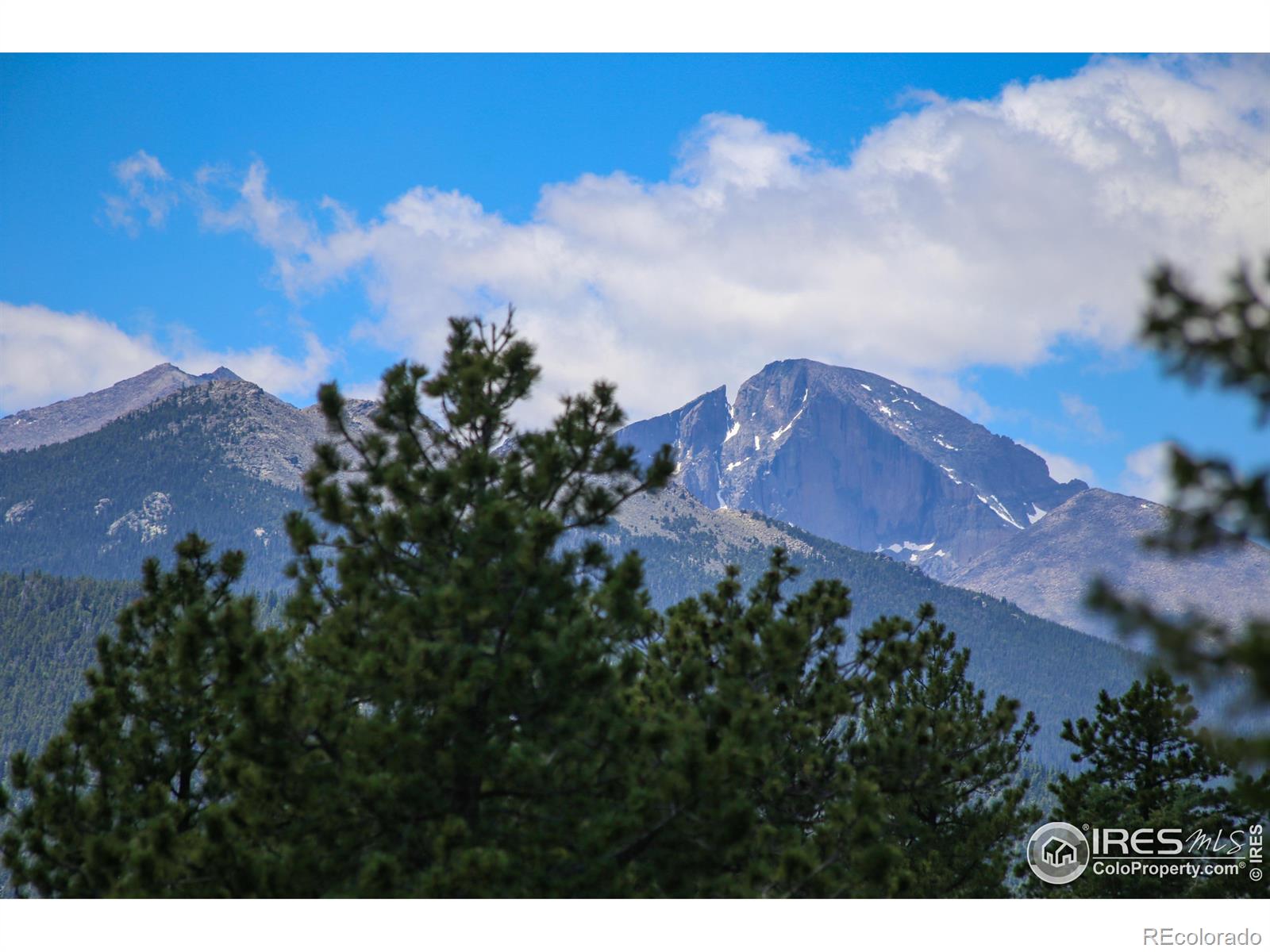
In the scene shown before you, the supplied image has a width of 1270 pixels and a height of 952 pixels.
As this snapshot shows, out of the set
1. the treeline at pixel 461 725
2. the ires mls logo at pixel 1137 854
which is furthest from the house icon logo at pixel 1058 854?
the treeline at pixel 461 725

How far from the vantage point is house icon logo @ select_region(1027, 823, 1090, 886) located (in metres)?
16.2

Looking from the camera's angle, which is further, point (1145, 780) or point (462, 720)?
point (1145, 780)

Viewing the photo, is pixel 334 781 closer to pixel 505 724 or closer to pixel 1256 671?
pixel 505 724

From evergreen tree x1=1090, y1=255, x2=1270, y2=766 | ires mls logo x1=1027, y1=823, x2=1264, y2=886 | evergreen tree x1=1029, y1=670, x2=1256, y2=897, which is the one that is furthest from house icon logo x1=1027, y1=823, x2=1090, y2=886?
evergreen tree x1=1090, y1=255, x2=1270, y2=766

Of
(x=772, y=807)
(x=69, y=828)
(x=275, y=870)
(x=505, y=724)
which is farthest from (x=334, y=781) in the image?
(x=772, y=807)

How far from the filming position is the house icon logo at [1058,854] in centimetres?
1625

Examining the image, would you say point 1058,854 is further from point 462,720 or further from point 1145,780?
point 462,720

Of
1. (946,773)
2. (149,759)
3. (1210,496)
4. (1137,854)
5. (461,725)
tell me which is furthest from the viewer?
(1137,854)

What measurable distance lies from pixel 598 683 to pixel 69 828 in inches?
289

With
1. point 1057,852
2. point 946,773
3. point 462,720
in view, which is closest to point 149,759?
point 462,720

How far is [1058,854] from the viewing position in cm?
1644

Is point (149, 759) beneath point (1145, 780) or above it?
beneath

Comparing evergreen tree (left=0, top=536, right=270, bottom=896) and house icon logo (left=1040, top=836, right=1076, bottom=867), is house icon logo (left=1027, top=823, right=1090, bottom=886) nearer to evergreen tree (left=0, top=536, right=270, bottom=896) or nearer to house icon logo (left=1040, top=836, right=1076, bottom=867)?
house icon logo (left=1040, top=836, right=1076, bottom=867)
